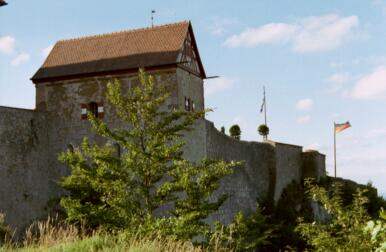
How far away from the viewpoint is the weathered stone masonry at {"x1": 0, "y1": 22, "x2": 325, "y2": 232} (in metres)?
25.2

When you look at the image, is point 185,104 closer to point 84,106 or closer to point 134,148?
point 84,106

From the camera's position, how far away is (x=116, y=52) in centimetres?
2927

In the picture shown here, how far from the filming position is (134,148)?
17234mm

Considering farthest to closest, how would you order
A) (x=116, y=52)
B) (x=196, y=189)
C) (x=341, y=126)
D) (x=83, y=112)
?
(x=341, y=126) < (x=116, y=52) < (x=83, y=112) < (x=196, y=189)

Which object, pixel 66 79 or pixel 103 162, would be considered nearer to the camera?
pixel 103 162

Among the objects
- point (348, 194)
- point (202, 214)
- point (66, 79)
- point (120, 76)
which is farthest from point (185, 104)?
point (348, 194)

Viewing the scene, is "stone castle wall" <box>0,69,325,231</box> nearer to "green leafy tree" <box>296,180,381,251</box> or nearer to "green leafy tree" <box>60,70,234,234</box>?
"green leafy tree" <box>60,70,234,234</box>

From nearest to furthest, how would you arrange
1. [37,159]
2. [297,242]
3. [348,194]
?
[37,159]
[297,242]
[348,194]

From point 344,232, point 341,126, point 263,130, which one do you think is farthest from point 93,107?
point 263,130

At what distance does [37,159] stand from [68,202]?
32.9 ft

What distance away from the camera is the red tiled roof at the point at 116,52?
2816cm

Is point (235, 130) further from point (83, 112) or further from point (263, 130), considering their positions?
point (83, 112)

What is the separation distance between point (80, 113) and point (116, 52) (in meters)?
3.16

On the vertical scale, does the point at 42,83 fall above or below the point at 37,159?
above
